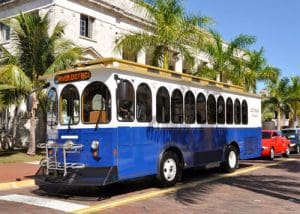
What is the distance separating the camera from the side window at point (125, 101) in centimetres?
1111

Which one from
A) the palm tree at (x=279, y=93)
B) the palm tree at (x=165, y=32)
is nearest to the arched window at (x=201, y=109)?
the palm tree at (x=165, y=32)

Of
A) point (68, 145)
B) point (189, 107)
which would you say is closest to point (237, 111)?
point (189, 107)

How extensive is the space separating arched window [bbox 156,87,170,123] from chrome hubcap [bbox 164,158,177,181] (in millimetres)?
1140

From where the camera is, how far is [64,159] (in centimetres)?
1126

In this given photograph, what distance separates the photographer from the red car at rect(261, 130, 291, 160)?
23406 millimetres

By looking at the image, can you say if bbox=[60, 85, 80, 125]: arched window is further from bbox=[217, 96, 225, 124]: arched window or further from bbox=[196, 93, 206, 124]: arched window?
bbox=[217, 96, 225, 124]: arched window

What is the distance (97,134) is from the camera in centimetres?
1115

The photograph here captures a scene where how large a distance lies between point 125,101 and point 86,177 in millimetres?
2030

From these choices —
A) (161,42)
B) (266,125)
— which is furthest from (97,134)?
(266,125)

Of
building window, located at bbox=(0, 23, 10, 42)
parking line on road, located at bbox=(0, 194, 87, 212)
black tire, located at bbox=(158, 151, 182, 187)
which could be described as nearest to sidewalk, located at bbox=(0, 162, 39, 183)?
parking line on road, located at bbox=(0, 194, 87, 212)

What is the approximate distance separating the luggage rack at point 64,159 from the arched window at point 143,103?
172 cm

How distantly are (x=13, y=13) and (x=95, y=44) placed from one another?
6.07 meters

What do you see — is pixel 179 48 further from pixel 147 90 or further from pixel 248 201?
pixel 248 201

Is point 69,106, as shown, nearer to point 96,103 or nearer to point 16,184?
point 96,103
